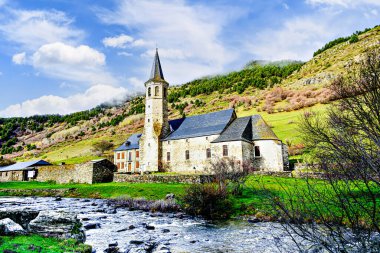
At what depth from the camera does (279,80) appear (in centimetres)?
11688

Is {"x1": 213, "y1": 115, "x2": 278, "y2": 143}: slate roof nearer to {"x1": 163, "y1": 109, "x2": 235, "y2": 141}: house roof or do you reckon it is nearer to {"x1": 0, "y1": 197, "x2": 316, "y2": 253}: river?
{"x1": 163, "y1": 109, "x2": 235, "y2": 141}: house roof

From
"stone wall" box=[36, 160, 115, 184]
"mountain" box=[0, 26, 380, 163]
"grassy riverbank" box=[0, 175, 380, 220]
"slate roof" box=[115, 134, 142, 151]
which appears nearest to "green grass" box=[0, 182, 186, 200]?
"grassy riverbank" box=[0, 175, 380, 220]

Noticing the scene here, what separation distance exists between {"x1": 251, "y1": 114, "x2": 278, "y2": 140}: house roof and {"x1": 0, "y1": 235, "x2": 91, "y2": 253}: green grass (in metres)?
32.8

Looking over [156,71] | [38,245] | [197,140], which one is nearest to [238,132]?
[197,140]

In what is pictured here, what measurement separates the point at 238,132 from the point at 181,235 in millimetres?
26900

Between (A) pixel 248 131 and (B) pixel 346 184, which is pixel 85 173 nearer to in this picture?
(A) pixel 248 131

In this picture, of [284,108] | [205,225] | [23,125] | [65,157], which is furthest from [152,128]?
[23,125]

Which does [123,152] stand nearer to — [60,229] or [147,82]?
[147,82]

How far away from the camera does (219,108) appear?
312 ft

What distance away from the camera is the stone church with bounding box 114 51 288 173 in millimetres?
37250

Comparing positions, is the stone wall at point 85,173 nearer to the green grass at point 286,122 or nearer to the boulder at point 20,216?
the green grass at point 286,122

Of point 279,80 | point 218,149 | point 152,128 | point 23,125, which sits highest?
point 279,80

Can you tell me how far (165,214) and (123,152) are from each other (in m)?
43.2

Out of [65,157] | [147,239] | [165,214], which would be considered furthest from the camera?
[65,157]
